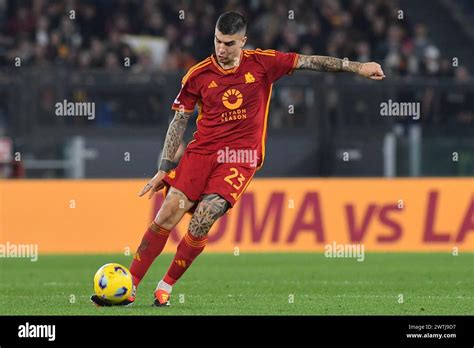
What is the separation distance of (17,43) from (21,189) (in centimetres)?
603

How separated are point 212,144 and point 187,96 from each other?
1.63 ft

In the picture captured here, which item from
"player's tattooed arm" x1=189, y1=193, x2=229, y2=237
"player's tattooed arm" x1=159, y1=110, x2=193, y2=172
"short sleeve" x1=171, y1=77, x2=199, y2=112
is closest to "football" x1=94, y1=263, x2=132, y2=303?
"player's tattooed arm" x1=189, y1=193, x2=229, y2=237

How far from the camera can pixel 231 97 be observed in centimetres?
1159

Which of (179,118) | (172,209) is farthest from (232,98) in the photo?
(172,209)

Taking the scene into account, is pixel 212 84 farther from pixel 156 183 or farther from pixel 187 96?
pixel 156 183

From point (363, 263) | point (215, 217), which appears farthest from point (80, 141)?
point (215, 217)

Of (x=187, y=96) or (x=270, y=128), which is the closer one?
(x=187, y=96)

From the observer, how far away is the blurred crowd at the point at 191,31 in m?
24.6

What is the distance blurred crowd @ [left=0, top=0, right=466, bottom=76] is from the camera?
2461 cm

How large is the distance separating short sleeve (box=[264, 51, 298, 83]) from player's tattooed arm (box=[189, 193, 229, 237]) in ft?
3.99

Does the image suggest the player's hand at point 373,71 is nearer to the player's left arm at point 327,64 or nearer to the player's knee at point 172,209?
the player's left arm at point 327,64

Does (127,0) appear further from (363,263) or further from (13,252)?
(363,263)

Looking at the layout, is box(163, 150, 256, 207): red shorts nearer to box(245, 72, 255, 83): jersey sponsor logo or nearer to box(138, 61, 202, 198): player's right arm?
box(138, 61, 202, 198): player's right arm
